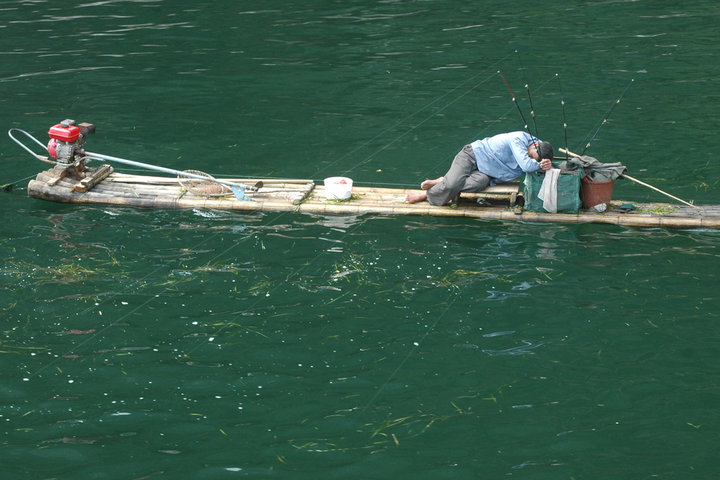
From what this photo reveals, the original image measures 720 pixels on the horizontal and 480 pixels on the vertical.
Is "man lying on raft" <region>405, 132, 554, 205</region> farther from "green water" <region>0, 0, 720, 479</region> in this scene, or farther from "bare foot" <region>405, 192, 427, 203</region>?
"green water" <region>0, 0, 720, 479</region>

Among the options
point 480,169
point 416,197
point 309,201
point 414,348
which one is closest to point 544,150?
point 480,169

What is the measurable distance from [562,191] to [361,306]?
3090mm

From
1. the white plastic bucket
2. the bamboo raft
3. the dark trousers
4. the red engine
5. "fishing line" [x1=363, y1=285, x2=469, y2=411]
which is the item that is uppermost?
the red engine

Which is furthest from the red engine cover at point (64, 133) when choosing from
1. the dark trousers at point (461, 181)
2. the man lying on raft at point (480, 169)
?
the dark trousers at point (461, 181)

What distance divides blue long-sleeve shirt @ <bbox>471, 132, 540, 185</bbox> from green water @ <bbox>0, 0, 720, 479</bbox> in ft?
2.39

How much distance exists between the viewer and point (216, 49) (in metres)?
20.4

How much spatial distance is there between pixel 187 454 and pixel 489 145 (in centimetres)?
569

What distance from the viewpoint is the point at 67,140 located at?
11539 mm

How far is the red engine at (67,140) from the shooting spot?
11492 millimetres

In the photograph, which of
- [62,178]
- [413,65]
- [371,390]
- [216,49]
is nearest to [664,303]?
[371,390]

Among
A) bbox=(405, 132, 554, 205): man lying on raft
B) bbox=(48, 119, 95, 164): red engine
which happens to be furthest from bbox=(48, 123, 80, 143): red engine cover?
bbox=(405, 132, 554, 205): man lying on raft

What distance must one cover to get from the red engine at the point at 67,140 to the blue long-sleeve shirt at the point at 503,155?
5012mm

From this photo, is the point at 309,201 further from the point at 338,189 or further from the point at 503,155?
the point at 503,155

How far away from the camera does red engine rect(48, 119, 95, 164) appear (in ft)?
37.7
